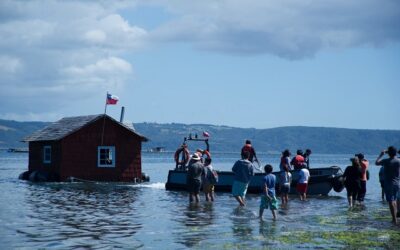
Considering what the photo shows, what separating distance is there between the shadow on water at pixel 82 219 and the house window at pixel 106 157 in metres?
10.8

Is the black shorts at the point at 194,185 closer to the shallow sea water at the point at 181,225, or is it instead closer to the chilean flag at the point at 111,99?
the shallow sea water at the point at 181,225

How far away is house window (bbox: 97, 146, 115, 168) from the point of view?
4025cm

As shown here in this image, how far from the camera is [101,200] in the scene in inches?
1022

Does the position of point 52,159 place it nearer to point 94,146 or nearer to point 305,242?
point 94,146

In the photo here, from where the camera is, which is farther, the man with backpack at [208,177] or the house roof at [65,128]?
the house roof at [65,128]

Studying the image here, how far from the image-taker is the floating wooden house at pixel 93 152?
3966 centimetres

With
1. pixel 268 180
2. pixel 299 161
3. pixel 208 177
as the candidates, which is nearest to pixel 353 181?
pixel 299 161

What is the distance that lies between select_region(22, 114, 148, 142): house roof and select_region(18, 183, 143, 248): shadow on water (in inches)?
437

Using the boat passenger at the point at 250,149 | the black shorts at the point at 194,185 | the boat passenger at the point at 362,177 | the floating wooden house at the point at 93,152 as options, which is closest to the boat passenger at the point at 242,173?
the black shorts at the point at 194,185

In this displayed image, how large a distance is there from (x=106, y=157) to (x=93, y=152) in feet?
3.26

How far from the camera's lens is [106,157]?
40719 mm

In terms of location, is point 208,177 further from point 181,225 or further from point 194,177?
point 181,225

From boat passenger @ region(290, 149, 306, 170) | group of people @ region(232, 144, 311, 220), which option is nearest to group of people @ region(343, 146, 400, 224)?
group of people @ region(232, 144, 311, 220)

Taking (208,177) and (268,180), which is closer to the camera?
(268,180)
